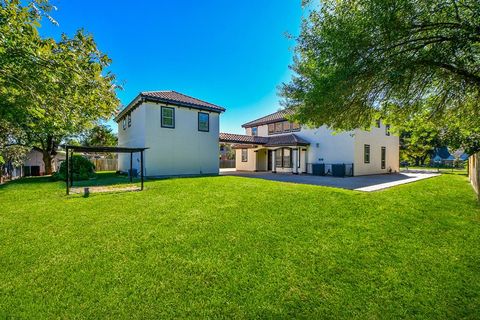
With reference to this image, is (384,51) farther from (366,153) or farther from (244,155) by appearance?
(244,155)

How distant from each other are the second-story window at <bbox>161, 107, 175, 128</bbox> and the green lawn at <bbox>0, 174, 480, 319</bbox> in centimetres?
838

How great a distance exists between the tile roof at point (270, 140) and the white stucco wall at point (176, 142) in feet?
6.18

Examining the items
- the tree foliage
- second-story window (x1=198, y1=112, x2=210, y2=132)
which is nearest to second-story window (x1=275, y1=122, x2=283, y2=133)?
second-story window (x1=198, y1=112, x2=210, y2=132)

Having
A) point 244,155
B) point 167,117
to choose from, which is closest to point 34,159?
point 167,117

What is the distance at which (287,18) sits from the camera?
7688 mm

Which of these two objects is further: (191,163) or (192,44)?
(191,163)

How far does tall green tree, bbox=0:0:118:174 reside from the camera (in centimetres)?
356

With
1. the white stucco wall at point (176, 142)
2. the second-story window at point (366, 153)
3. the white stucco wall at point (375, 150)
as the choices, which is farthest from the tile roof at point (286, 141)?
the white stucco wall at point (176, 142)

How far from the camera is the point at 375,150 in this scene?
1906 centimetres

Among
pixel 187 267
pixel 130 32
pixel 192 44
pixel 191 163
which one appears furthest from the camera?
pixel 191 163

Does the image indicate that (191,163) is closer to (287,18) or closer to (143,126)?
(143,126)

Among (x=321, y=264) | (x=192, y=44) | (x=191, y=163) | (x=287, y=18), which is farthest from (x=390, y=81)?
(x=191, y=163)

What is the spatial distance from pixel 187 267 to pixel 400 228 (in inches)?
200

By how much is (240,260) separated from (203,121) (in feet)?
44.5
